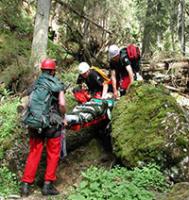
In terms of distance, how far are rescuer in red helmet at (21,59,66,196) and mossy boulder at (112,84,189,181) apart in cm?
105

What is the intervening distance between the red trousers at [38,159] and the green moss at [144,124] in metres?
1.01

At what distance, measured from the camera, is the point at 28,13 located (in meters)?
16.7

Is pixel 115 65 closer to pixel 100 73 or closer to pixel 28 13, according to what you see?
pixel 100 73

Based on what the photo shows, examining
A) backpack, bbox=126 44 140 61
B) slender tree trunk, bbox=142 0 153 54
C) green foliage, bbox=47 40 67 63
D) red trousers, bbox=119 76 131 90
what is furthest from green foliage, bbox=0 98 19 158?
slender tree trunk, bbox=142 0 153 54

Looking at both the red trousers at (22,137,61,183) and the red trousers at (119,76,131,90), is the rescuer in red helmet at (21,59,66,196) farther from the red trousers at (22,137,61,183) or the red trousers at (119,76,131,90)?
the red trousers at (119,76,131,90)

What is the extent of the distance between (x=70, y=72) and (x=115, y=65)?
466 centimetres

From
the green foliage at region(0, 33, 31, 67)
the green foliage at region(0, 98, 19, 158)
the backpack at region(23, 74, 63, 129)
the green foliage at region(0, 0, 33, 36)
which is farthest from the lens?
the green foliage at region(0, 0, 33, 36)

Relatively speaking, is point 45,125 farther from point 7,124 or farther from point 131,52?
point 131,52

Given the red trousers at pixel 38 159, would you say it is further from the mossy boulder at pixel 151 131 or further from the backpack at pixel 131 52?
→ the backpack at pixel 131 52

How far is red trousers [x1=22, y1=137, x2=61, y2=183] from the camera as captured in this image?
682cm

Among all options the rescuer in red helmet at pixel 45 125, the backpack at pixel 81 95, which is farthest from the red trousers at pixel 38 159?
the backpack at pixel 81 95

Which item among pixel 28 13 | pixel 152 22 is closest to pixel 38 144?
pixel 28 13

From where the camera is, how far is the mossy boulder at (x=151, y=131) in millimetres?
6449

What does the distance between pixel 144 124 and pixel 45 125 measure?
1.66m
